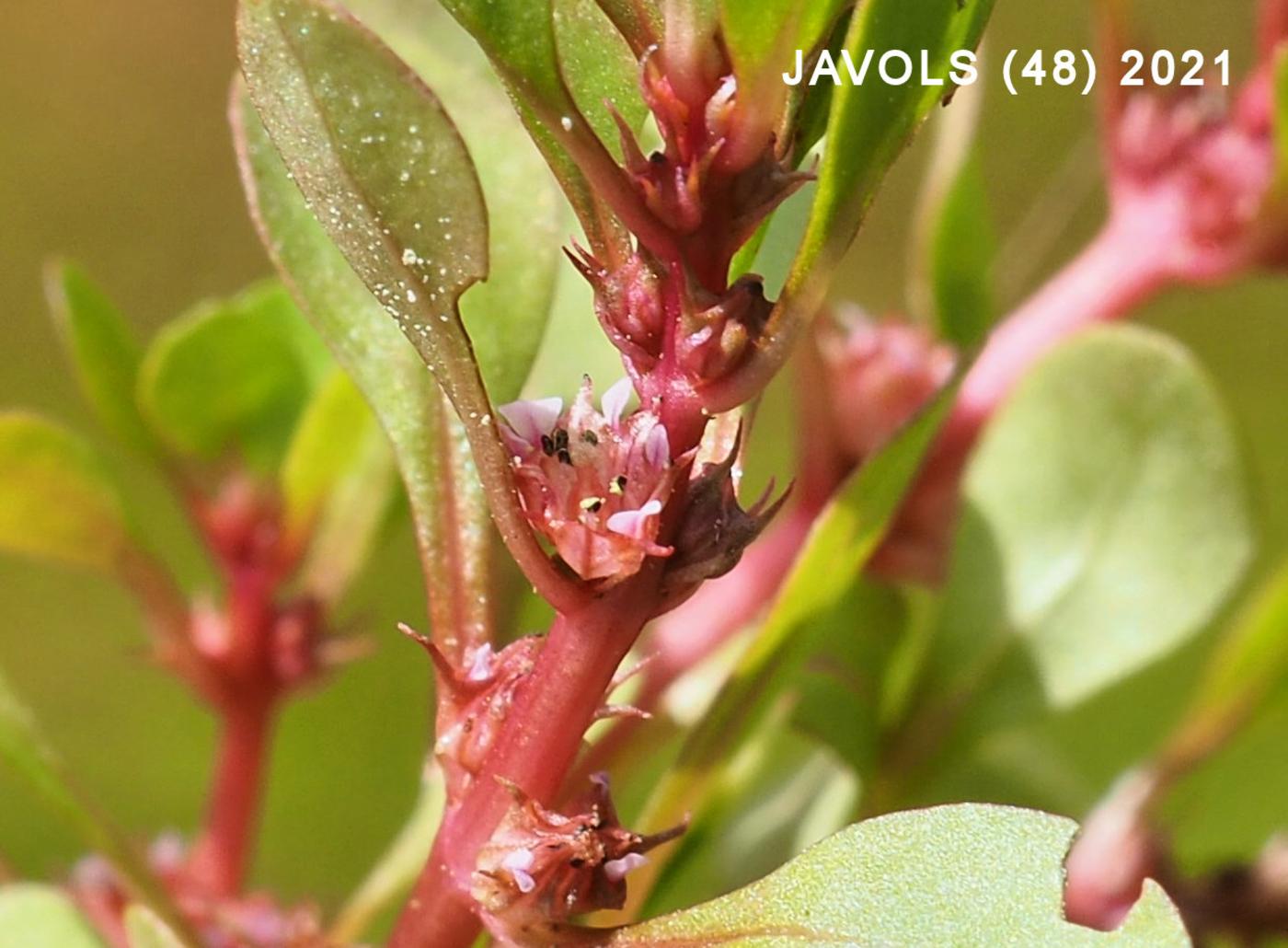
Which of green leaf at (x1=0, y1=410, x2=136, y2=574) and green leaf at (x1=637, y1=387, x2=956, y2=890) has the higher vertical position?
green leaf at (x1=0, y1=410, x2=136, y2=574)

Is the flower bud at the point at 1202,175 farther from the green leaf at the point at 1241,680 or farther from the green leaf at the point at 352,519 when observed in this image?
the green leaf at the point at 352,519

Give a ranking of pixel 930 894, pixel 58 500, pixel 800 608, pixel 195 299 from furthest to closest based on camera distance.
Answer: pixel 195 299 < pixel 58 500 < pixel 800 608 < pixel 930 894

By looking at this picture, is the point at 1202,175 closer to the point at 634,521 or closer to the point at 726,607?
the point at 726,607

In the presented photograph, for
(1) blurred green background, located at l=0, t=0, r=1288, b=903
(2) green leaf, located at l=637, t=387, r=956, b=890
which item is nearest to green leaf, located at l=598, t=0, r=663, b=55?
(2) green leaf, located at l=637, t=387, r=956, b=890

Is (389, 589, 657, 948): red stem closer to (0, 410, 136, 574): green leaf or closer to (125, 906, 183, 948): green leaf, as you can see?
(125, 906, 183, 948): green leaf

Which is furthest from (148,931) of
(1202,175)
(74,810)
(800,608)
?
(1202,175)

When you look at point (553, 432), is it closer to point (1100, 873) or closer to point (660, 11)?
point (660, 11)

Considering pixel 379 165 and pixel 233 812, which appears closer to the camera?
pixel 379 165
